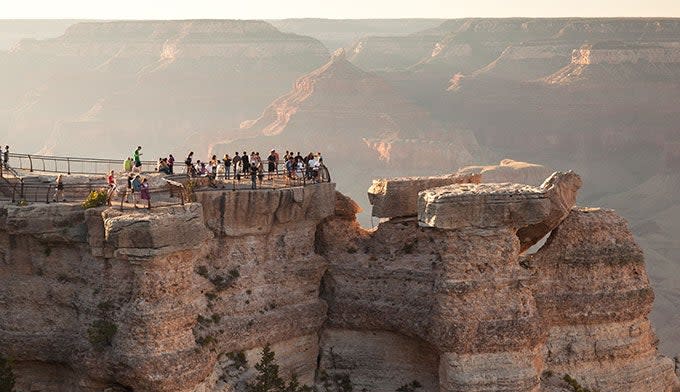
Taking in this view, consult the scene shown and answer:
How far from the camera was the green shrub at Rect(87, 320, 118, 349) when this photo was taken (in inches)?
1586

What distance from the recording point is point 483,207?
43.3 metres

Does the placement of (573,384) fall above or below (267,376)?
below

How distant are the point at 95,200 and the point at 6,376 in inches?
259

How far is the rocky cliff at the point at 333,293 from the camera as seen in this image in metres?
40.2

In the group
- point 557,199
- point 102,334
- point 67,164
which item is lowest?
point 102,334

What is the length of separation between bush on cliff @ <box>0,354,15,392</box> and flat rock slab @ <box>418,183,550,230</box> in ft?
49.3

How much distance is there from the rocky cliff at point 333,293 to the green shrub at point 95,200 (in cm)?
41

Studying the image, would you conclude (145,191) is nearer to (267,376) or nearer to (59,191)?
(59,191)

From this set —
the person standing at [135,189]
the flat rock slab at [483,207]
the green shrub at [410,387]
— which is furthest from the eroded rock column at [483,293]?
the person standing at [135,189]

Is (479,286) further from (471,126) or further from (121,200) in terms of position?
(471,126)

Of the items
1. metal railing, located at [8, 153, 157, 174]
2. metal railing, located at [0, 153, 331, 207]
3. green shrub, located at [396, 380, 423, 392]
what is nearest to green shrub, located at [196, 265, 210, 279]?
metal railing, located at [0, 153, 331, 207]

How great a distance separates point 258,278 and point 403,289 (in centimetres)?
553

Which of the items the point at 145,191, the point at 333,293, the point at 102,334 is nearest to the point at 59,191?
the point at 145,191

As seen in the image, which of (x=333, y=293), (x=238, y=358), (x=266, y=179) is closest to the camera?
(x=238, y=358)
